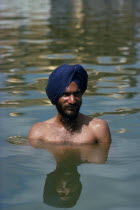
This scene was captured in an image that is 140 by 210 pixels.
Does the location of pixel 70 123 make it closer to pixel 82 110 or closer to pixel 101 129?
pixel 101 129

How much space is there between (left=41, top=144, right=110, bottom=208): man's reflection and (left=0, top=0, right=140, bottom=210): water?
0.02m

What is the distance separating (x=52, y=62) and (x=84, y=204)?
7.44 metres

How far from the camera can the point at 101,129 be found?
6285mm

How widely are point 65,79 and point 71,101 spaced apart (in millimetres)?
242

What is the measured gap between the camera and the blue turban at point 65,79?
5.96 metres

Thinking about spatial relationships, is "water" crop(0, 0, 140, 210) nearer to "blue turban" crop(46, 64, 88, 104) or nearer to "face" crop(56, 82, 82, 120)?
"face" crop(56, 82, 82, 120)

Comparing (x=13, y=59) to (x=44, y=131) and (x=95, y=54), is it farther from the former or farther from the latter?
(x=44, y=131)

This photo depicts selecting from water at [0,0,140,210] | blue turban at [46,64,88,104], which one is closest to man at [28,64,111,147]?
blue turban at [46,64,88,104]

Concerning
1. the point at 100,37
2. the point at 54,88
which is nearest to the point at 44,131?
the point at 54,88

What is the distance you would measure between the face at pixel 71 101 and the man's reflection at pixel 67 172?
0.49 metres

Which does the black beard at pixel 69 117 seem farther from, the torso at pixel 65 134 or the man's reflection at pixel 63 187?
the man's reflection at pixel 63 187

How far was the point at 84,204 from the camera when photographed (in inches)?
191

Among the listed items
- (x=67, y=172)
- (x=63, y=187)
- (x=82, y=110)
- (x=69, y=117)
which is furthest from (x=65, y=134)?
(x=82, y=110)

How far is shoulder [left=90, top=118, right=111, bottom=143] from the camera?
6281mm
